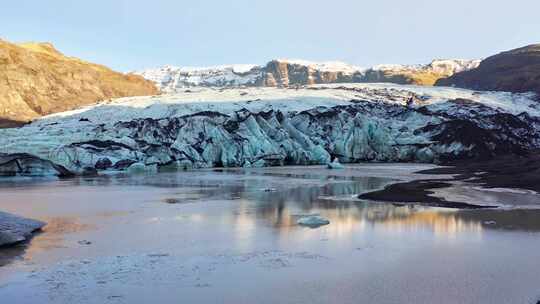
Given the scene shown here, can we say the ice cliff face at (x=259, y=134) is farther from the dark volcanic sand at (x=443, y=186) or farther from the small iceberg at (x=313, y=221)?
the small iceberg at (x=313, y=221)

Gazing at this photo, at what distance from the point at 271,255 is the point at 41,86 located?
195 feet

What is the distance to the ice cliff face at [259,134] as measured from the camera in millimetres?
34188

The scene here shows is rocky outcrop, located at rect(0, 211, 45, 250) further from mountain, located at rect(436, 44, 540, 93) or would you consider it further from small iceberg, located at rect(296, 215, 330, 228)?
mountain, located at rect(436, 44, 540, 93)

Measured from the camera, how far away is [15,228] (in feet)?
35.3

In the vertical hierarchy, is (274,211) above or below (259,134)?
below

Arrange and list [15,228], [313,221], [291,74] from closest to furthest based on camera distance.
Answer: [15,228]
[313,221]
[291,74]

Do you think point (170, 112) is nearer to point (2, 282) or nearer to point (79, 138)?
point (79, 138)

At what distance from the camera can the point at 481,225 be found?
1164 centimetres

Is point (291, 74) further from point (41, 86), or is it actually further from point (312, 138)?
point (312, 138)

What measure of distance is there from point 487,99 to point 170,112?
33.0 metres

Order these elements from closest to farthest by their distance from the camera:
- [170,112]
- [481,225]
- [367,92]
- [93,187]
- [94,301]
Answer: [94,301] → [481,225] → [93,187] → [170,112] → [367,92]

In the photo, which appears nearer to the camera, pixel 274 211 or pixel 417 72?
pixel 274 211

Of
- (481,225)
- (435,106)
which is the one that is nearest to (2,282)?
(481,225)

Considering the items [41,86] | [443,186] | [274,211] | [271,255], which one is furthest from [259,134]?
[41,86]
